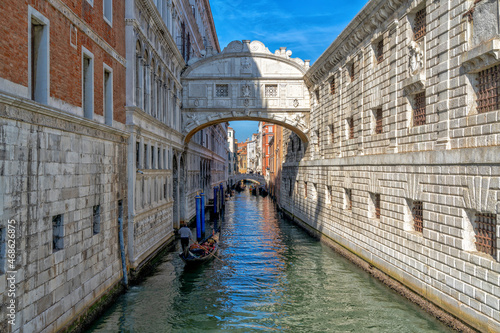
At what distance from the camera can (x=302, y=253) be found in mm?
16609

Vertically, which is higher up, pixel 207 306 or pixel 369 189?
pixel 369 189

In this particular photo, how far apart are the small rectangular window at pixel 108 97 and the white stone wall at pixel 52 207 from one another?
536 millimetres

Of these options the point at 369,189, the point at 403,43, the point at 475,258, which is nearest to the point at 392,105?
the point at 403,43

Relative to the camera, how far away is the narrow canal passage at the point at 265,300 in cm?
892

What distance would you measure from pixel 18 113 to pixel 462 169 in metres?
7.62

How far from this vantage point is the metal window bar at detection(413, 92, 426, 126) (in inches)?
392

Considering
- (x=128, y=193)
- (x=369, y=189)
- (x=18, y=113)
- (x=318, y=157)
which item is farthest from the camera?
(x=318, y=157)

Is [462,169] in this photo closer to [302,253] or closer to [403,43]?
[403,43]

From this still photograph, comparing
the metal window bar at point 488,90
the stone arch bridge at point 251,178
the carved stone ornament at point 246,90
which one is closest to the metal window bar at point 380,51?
the metal window bar at point 488,90

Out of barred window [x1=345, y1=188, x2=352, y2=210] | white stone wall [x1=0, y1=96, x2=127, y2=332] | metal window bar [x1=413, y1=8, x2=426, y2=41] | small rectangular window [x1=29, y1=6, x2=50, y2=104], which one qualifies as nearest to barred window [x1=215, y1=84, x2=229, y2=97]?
barred window [x1=345, y1=188, x2=352, y2=210]

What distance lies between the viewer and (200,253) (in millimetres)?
14516

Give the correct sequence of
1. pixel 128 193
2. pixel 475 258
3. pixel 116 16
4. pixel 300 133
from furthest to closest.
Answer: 1. pixel 300 133
2. pixel 128 193
3. pixel 116 16
4. pixel 475 258

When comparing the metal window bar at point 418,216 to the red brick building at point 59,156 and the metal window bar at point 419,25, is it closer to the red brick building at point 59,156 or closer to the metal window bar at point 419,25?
the metal window bar at point 419,25

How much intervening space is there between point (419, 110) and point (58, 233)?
835 centimetres
